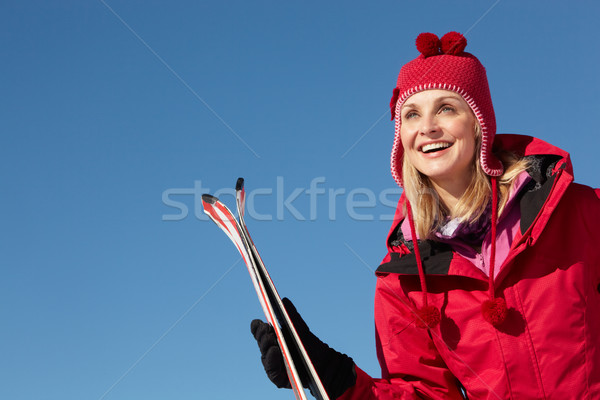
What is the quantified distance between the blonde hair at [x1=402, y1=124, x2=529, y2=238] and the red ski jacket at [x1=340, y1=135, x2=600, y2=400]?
0.33 feet

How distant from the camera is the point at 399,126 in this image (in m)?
4.00

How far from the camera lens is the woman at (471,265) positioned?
329cm

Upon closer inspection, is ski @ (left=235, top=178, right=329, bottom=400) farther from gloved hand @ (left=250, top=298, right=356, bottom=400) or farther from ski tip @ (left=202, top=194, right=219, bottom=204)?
ski tip @ (left=202, top=194, right=219, bottom=204)

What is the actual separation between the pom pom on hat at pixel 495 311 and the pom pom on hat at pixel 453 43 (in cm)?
147

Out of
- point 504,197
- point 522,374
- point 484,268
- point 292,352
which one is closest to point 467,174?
point 504,197

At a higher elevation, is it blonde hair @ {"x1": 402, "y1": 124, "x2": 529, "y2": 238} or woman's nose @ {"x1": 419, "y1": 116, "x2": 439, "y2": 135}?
woman's nose @ {"x1": 419, "y1": 116, "x2": 439, "y2": 135}

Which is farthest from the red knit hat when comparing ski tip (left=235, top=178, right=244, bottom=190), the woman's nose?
ski tip (left=235, top=178, right=244, bottom=190)

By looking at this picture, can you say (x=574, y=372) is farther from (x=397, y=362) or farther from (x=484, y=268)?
(x=397, y=362)

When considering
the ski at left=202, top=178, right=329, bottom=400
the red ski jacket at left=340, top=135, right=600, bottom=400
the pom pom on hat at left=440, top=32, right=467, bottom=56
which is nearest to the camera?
the ski at left=202, top=178, right=329, bottom=400

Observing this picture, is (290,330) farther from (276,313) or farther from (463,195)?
(463,195)

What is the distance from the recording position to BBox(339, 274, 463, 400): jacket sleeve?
12.1ft

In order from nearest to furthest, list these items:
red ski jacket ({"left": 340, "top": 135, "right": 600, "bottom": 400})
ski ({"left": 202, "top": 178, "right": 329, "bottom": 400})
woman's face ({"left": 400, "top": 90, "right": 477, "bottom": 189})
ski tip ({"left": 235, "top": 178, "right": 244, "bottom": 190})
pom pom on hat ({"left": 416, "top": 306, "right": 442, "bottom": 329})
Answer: ski ({"left": 202, "top": 178, "right": 329, "bottom": 400}) < red ski jacket ({"left": 340, "top": 135, "right": 600, "bottom": 400}) < ski tip ({"left": 235, "top": 178, "right": 244, "bottom": 190}) < pom pom on hat ({"left": 416, "top": 306, "right": 442, "bottom": 329}) < woman's face ({"left": 400, "top": 90, "right": 477, "bottom": 189})

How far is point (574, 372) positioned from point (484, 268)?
2.18ft

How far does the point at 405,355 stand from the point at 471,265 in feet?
2.07
